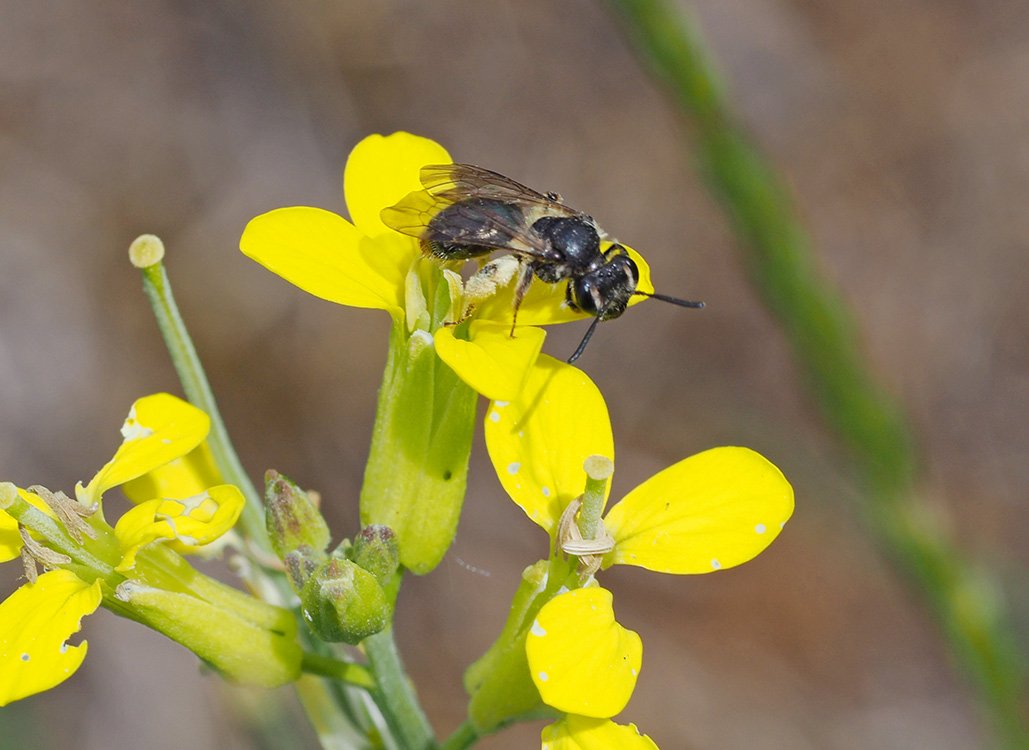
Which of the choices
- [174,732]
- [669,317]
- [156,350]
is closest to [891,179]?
[669,317]

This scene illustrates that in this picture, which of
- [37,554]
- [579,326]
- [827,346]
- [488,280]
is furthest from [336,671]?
[579,326]

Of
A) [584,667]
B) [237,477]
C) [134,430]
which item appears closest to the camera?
[584,667]

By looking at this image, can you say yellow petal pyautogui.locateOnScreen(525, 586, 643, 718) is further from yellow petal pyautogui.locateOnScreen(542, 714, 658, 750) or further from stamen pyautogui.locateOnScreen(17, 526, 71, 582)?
stamen pyautogui.locateOnScreen(17, 526, 71, 582)

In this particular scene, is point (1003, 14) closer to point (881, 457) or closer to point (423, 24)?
point (423, 24)

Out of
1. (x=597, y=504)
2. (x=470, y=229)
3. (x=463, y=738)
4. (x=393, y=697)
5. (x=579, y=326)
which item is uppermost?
(x=470, y=229)

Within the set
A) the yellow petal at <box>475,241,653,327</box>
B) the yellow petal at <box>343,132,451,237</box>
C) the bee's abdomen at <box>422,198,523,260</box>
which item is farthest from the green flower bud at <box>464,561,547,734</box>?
the yellow petal at <box>343,132,451,237</box>

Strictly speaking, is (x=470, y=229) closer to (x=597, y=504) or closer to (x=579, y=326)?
(x=597, y=504)
